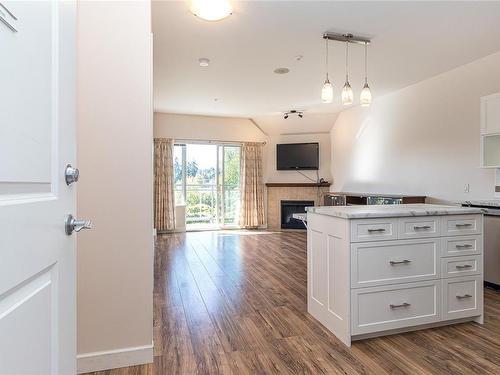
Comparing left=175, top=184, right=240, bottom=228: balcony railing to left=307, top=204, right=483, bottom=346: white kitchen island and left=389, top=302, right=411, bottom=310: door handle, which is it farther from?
left=389, top=302, right=411, bottom=310: door handle

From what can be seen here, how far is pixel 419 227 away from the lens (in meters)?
2.27

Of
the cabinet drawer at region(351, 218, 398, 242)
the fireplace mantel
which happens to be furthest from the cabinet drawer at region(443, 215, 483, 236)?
the fireplace mantel

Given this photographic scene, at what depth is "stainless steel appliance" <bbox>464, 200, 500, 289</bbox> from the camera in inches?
130

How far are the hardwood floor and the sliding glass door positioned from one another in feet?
12.2

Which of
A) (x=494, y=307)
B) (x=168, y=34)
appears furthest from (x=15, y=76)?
(x=494, y=307)

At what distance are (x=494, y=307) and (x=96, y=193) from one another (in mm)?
3408

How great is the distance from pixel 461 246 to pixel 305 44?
252 centimetres

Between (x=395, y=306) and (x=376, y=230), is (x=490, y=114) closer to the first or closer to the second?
(x=376, y=230)

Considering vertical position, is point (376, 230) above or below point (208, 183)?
below

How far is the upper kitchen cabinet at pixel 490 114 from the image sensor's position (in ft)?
11.1

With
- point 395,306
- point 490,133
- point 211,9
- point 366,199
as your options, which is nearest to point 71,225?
point 395,306

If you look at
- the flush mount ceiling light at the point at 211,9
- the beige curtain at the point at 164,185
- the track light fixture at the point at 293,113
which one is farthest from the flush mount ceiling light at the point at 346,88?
the beige curtain at the point at 164,185

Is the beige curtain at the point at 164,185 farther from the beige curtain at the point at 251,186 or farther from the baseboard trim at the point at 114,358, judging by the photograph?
the baseboard trim at the point at 114,358

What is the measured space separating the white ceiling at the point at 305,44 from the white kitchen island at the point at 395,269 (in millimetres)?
1817
